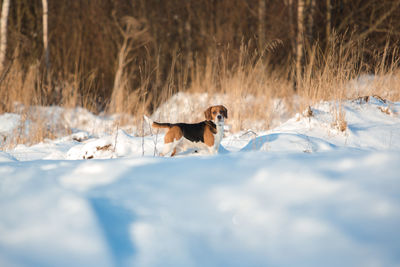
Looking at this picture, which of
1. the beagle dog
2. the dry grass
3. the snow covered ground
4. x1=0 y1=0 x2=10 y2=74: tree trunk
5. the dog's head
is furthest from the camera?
x1=0 y1=0 x2=10 y2=74: tree trunk

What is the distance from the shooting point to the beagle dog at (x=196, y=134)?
10.9ft

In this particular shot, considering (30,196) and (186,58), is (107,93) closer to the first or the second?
(186,58)

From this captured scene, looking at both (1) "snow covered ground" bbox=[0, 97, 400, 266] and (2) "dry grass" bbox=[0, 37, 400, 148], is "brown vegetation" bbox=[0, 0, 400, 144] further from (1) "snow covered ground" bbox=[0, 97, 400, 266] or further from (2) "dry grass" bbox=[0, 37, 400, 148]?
(1) "snow covered ground" bbox=[0, 97, 400, 266]

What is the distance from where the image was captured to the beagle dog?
10.9ft

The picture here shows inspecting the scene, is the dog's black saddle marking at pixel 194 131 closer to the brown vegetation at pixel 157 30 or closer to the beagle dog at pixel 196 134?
the beagle dog at pixel 196 134

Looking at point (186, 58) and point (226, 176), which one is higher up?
point (186, 58)

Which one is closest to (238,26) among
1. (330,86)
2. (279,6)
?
(279,6)

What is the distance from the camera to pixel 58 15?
31.9ft

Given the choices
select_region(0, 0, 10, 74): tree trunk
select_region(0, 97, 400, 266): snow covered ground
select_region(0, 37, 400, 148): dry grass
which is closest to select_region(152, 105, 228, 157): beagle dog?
select_region(0, 37, 400, 148): dry grass

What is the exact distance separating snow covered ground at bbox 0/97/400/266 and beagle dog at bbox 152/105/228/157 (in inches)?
66.0

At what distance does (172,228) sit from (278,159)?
618 millimetres

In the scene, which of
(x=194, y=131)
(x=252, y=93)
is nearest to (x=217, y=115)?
(x=194, y=131)

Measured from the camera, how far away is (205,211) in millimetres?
1266

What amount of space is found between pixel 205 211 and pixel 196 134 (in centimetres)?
223
